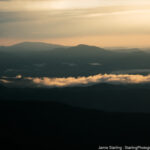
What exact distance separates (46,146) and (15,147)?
31.5 m

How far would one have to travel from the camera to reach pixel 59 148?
199500 millimetres

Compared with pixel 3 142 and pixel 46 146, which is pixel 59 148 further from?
pixel 3 142

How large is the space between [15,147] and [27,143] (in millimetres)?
22207

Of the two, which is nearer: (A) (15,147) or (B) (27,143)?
(A) (15,147)

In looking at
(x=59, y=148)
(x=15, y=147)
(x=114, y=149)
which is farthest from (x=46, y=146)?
(x=114, y=149)

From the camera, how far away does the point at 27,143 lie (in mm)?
186625

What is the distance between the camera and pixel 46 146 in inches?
7544

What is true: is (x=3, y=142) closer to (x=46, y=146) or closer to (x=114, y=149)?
(x=46, y=146)

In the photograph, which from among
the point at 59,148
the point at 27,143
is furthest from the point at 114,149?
the point at 27,143

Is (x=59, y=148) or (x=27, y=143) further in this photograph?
(x=59, y=148)

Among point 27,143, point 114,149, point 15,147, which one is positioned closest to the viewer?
point 15,147

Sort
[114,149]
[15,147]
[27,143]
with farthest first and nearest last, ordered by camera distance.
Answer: [114,149], [27,143], [15,147]

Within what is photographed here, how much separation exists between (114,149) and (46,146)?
159ft

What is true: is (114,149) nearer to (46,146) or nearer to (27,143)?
(46,146)
